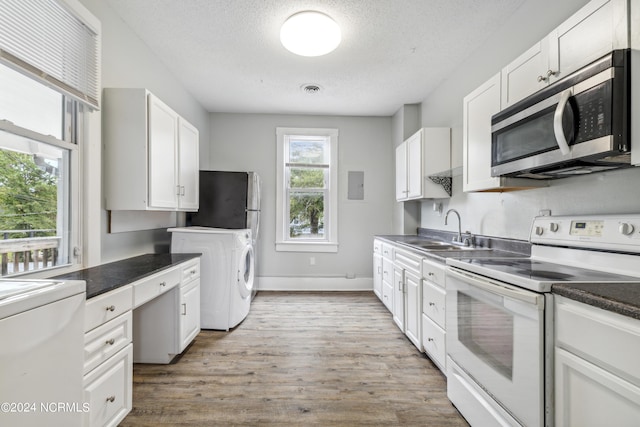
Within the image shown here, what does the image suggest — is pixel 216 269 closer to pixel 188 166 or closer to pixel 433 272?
pixel 188 166

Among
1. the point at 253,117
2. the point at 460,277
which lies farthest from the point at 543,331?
the point at 253,117

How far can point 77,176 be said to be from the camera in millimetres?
1904

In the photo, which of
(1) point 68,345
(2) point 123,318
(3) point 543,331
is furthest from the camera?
(2) point 123,318

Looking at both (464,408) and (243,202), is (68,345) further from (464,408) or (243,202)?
(243,202)

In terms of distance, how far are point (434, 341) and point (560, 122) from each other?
5.35 ft

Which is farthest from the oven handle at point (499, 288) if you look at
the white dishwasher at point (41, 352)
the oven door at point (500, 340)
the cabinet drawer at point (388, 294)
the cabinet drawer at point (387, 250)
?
the white dishwasher at point (41, 352)

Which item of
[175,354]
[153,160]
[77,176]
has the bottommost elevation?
[175,354]

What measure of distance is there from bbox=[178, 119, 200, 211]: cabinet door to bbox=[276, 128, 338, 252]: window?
5.12 ft

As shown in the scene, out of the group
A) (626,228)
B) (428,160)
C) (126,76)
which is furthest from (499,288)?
(126,76)

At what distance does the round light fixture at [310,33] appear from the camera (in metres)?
2.21

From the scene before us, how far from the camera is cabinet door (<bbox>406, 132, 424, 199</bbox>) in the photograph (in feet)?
10.3

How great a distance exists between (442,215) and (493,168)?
5.05 ft

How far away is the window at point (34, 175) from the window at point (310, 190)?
9.30 ft

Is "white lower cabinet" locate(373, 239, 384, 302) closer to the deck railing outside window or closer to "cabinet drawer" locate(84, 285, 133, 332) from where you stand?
"cabinet drawer" locate(84, 285, 133, 332)
